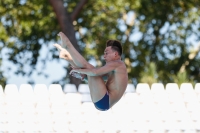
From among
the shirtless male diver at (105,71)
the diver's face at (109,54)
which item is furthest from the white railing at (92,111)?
the diver's face at (109,54)

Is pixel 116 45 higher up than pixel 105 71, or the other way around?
pixel 116 45

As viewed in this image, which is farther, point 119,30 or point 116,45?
point 119,30

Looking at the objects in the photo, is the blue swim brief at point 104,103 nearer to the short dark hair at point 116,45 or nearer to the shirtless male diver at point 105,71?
the shirtless male diver at point 105,71

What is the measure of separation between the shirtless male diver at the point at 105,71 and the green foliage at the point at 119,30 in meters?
9.54

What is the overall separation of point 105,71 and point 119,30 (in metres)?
11.5

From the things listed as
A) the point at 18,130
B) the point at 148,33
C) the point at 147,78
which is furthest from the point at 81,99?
the point at 148,33

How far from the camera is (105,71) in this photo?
13.2 feet

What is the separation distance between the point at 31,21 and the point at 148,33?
4.12 meters

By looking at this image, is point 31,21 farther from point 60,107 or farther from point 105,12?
point 60,107

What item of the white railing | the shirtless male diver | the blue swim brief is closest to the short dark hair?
the shirtless male diver

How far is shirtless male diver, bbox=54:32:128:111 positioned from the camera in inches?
157

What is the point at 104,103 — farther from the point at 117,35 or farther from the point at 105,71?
the point at 117,35

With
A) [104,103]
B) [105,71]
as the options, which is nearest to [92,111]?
[104,103]

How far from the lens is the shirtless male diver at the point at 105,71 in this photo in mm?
3992
